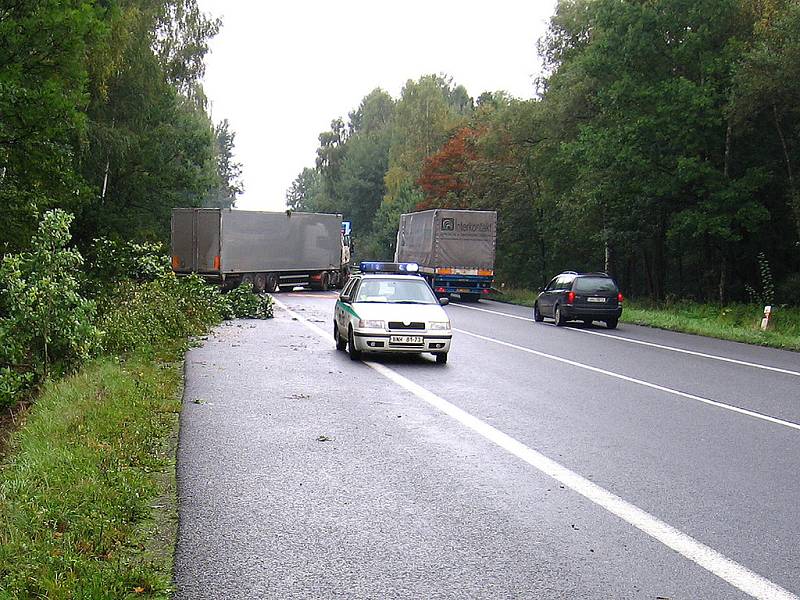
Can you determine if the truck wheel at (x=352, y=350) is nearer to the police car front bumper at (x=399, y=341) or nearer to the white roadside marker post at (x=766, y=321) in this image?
the police car front bumper at (x=399, y=341)

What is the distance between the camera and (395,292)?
57.4 feet

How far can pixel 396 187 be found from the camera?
294ft

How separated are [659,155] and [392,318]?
21.4 meters

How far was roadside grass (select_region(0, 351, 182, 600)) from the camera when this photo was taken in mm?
4773

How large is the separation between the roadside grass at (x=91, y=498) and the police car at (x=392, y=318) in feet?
18.8

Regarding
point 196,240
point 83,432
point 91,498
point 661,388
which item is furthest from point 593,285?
point 91,498

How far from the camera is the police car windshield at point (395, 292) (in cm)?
1727

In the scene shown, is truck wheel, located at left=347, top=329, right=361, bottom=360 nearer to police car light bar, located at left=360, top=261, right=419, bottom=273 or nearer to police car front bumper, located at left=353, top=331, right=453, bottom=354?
police car front bumper, located at left=353, top=331, right=453, bottom=354

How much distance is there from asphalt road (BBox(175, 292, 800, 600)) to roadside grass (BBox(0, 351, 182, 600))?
0.22 metres

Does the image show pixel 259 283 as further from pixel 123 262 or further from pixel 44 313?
pixel 44 313

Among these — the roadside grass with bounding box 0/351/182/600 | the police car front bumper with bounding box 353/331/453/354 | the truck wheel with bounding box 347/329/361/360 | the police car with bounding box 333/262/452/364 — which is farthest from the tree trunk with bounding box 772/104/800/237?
the roadside grass with bounding box 0/351/182/600

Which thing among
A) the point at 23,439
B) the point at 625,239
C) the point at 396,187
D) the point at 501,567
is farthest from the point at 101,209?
the point at 396,187

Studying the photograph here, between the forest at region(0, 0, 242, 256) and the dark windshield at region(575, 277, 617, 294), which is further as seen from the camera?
the dark windshield at region(575, 277, 617, 294)

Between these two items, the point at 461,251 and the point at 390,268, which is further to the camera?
the point at 461,251
